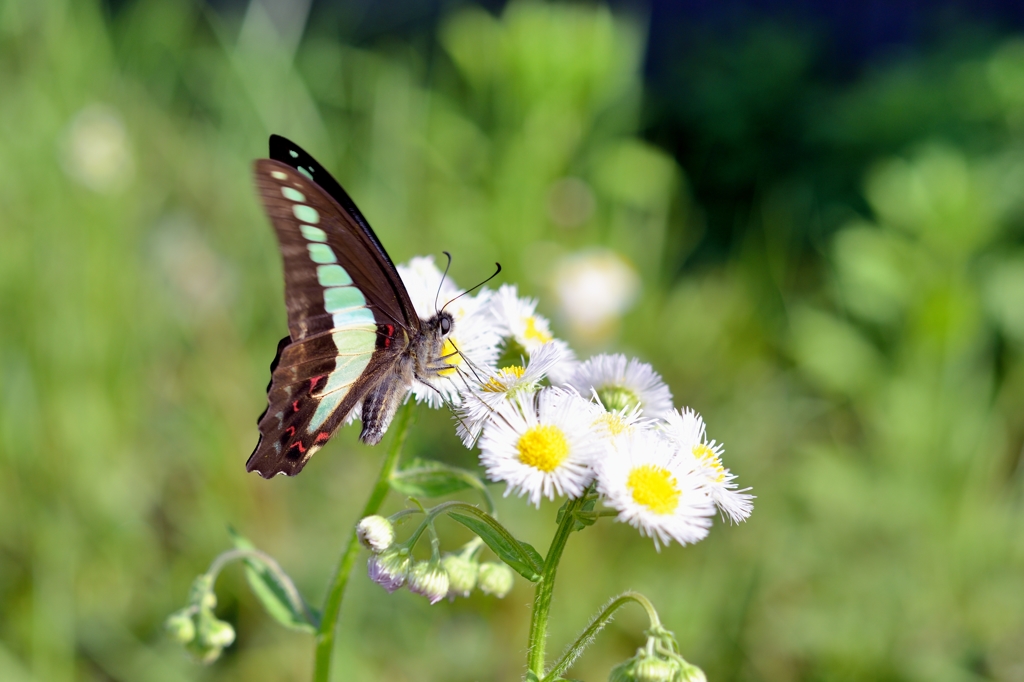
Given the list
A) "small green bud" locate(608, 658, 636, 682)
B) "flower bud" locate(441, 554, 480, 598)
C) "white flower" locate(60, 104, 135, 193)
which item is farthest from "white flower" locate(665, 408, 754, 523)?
"white flower" locate(60, 104, 135, 193)

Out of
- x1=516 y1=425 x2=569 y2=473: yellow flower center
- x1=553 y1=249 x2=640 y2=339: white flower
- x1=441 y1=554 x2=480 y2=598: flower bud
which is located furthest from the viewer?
x1=553 y1=249 x2=640 y2=339: white flower

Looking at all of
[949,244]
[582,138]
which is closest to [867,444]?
[949,244]

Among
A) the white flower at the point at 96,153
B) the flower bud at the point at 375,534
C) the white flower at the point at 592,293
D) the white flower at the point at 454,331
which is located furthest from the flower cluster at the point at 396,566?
the white flower at the point at 96,153

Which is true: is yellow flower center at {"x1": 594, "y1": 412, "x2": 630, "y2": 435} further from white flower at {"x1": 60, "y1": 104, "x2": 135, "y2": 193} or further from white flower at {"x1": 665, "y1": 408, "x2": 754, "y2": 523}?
white flower at {"x1": 60, "y1": 104, "x2": 135, "y2": 193}

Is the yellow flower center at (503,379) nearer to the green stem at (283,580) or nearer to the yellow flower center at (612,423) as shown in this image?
the yellow flower center at (612,423)

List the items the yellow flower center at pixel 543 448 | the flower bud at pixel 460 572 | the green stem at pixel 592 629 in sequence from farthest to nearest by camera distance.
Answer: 1. the flower bud at pixel 460 572
2. the yellow flower center at pixel 543 448
3. the green stem at pixel 592 629

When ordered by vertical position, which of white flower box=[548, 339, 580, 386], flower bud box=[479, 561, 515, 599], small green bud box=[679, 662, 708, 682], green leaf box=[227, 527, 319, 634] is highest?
white flower box=[548, 339, 580, 386]

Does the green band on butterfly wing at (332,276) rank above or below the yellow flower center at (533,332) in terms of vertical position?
above
